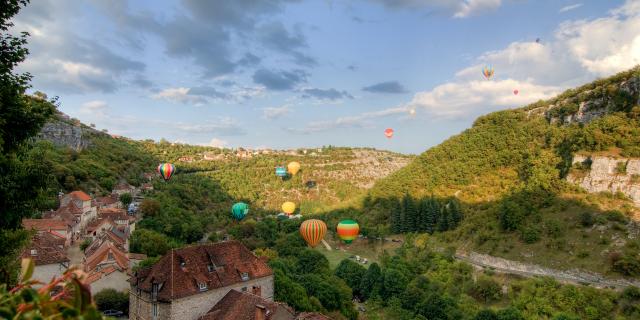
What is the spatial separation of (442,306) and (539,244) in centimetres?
1058

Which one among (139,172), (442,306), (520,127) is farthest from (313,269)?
(139,172)

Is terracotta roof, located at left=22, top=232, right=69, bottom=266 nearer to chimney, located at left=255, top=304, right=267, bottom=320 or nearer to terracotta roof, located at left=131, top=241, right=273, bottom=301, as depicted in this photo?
terracotta roof, located at left=131, top=241, right=273, bottom=301

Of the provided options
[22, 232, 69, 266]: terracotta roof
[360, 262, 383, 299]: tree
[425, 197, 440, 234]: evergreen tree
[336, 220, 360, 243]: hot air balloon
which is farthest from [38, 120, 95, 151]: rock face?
[425, 197, 440, 234]: evergreen tree

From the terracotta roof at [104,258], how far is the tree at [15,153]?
2232 centimetres

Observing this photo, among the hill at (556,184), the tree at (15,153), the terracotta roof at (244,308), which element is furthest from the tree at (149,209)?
the tree at (15,153)

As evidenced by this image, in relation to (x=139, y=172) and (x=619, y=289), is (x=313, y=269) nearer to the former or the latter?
(x=619, y=289)

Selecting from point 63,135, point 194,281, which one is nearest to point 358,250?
point 194,281

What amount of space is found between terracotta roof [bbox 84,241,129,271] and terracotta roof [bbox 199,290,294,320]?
12.1m

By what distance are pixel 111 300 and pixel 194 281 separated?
9.46 meters

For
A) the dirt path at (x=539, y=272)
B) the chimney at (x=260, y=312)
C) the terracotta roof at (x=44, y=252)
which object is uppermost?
the terracotta roof at (x=44, y=252)

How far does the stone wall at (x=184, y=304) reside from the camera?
20.7 metres

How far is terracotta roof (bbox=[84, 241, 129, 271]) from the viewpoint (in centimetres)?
3056

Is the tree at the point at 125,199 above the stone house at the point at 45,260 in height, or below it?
above

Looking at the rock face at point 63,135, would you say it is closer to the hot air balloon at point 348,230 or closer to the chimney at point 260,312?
the hot air balloon at point 348,230
